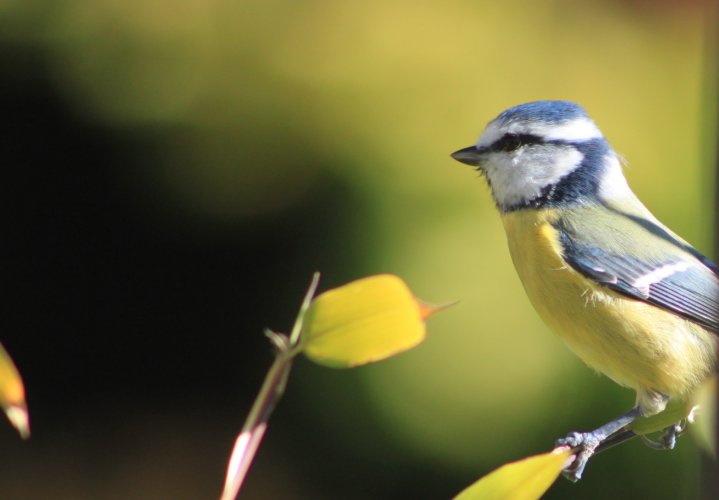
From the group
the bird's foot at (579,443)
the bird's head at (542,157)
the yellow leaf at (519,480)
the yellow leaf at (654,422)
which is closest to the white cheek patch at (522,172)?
the bird's head at (542,157)

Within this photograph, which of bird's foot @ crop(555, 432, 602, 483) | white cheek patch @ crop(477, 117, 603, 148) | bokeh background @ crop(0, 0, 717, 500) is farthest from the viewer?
bokeh background @ crop(0, 0, 717, 500)

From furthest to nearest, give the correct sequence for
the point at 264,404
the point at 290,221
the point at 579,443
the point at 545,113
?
the point at 290,221 < the point at 545,113 < the point at 579,443 < the point at 264,404

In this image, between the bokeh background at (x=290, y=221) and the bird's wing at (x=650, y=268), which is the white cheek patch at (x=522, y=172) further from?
the bokeh background at (x=290, y=221)

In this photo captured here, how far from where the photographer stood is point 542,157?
110 cm

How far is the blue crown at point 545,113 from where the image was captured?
1074 millimetres

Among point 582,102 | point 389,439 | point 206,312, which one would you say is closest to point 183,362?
point 206,312

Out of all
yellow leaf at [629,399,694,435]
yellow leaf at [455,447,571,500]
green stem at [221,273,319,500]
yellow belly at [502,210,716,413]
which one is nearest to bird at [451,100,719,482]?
yellow belly at [502,210,716,413]

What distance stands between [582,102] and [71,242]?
3.16ft

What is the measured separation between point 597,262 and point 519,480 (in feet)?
2.00

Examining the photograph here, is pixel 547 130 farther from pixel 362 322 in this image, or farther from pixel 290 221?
pixel 362 322

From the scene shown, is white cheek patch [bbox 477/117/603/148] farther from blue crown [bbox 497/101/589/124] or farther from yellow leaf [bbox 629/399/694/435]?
yellow leaf [bbox 629/399/694/435]

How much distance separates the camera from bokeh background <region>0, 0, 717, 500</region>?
1478 mm

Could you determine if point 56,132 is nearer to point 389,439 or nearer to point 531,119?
point 389,439

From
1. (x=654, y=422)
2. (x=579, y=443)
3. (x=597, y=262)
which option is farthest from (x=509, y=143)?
(x=654, y=422)
